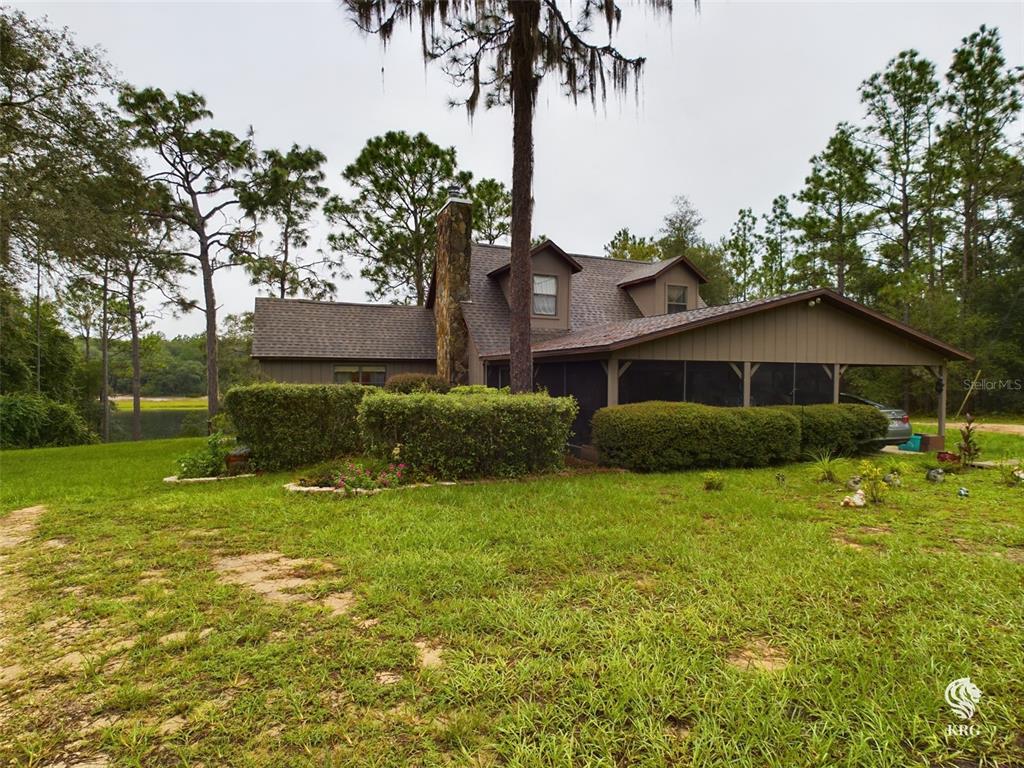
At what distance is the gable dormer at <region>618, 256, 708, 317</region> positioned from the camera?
15570 mm

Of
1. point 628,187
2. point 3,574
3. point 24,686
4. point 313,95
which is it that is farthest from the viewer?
point 628,187

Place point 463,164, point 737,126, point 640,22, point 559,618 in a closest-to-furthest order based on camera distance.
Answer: point 559,618, point 640,22, point 737,126, point 463,164

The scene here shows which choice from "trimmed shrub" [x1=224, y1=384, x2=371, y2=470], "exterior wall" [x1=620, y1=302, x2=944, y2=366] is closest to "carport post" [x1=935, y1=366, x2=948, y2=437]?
"exterior wall" [x1=620, y1=302, x2=944, y2=366]

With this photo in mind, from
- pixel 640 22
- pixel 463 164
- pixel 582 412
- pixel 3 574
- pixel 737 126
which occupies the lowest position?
pixel 3 574

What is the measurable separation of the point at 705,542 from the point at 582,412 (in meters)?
5.96

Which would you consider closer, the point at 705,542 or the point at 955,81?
the point at 705,542

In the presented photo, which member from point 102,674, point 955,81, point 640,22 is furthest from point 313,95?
point 955,81

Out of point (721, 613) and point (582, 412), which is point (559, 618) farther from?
point (582, 412)

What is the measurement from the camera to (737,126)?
543 inches

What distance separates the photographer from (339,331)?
16.3m

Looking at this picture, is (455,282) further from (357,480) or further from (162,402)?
(162,402)

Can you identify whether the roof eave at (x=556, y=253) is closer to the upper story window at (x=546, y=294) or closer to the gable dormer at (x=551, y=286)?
the gable dormer at (x=551, y=286)

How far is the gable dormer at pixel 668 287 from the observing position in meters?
15.6


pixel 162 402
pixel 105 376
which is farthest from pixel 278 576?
pixel 162 402
